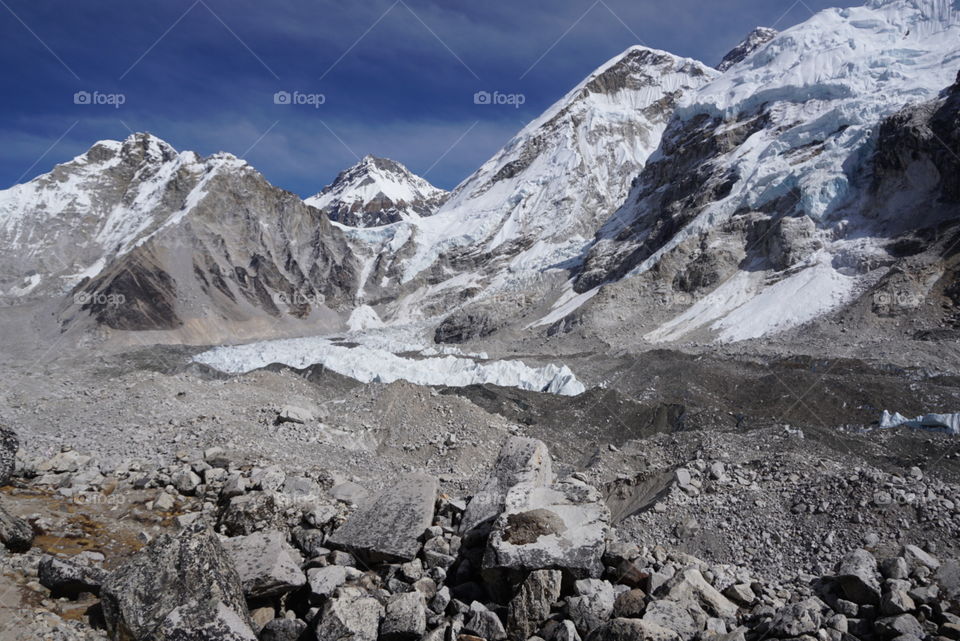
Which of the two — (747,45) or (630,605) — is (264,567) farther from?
(747,45)

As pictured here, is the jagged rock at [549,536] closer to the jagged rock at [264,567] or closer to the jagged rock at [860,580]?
the jagged rock at [264,567]

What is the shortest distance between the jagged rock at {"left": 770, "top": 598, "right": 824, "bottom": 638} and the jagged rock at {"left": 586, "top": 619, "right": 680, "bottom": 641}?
862mm

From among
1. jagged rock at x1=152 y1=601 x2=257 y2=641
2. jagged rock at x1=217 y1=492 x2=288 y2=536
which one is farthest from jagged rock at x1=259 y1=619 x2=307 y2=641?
jagged rock at x1=217 y1=492 x2=288 y2=536

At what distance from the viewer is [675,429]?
22.1m

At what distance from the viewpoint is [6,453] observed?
8.38 m

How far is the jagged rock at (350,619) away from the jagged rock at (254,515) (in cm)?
246

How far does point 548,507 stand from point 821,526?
510 centimetres

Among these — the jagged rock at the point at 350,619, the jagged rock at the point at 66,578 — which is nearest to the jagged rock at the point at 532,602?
the jagged rock at the point at 350,619

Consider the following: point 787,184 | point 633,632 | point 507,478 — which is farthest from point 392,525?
point 787,184

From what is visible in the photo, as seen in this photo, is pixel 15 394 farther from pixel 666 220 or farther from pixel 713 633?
pixel 666 220

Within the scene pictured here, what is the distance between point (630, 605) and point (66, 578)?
534 cm

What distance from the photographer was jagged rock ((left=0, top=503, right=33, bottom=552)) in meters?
6.36

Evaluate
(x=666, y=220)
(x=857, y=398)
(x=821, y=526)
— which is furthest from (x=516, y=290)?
(x=821, y=526)

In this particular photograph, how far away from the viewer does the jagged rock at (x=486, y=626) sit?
4918 mm
